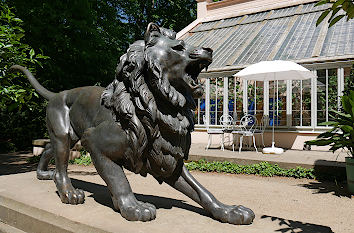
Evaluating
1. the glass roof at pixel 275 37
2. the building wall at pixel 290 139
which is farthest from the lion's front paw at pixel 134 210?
the glass roof at pixel 275 37

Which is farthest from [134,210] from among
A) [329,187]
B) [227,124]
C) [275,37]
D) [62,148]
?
[275,37]

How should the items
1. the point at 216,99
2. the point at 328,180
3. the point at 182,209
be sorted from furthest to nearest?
the point at 216,99 < the point at 328,180 < the point at 182,209

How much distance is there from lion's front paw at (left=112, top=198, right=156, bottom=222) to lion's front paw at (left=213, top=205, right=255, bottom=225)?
50 centimetres

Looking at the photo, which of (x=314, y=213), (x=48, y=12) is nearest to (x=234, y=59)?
(x=48, y=12)

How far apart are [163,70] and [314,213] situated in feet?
10.3

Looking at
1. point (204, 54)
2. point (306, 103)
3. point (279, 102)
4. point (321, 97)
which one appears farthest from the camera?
point (279, 102)

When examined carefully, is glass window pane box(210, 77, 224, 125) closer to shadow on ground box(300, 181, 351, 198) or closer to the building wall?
the building wall

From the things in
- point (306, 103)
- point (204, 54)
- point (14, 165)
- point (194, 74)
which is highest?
point (204, 54)

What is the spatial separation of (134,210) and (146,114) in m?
0.70

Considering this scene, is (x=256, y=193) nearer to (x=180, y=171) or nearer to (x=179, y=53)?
(x=180, y=171)

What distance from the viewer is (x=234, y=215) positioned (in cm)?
219

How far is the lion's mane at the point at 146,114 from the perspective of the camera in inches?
81.5

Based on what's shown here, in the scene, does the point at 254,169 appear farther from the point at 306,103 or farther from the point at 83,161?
the point at 83,161

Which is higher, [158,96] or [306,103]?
[158,96]
